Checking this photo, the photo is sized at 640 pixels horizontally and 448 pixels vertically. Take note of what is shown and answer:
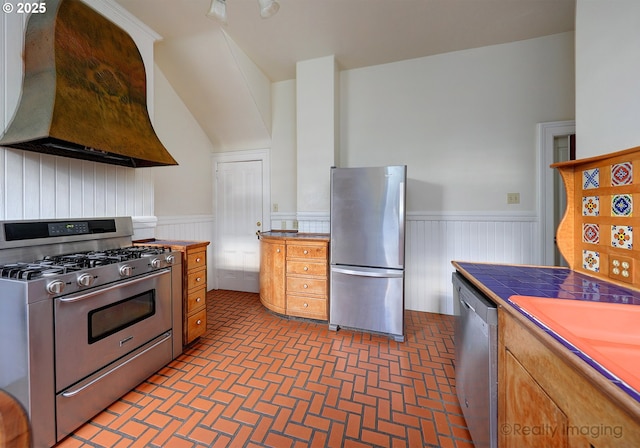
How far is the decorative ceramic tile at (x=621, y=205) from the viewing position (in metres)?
1.16

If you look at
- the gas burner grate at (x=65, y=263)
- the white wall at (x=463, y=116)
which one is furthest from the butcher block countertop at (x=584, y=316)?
the gas burner grate at (x=65, y=263)

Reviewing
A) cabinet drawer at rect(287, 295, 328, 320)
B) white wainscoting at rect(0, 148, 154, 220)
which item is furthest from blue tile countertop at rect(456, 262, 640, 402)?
Answer: white wainscoting at rect(0, 148, 154, 220)

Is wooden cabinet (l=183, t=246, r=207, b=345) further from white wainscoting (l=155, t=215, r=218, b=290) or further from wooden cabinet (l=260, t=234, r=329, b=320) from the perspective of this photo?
white wainscoting (l=155, t=215, r=218, b=290)

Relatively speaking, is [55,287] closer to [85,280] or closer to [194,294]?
[85,280]

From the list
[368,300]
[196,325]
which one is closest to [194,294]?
[196,325]

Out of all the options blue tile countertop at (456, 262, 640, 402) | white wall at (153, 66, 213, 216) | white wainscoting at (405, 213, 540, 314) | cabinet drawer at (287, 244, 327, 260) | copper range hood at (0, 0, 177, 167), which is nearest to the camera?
blue tile countertop at (456, 262, 640, 402)

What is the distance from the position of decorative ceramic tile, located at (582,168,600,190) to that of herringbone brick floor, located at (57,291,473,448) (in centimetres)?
154

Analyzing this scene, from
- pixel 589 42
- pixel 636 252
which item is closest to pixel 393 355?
pixel 636 252

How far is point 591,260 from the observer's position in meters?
1.37

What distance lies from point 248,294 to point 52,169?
256cm

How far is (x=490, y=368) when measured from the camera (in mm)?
1040

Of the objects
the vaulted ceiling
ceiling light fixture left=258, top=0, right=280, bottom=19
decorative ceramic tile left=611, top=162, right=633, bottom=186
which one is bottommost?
decorative ceramic tile left=611, top=162, right=633, bottom=186

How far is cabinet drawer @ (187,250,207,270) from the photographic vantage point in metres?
2.20

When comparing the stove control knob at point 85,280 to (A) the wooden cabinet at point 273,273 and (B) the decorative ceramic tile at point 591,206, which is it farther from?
(B) the decorative ceramic tile at point 591,206
